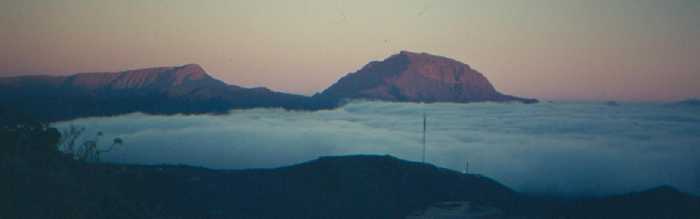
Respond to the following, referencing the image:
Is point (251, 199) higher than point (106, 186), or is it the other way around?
point (106, 186)

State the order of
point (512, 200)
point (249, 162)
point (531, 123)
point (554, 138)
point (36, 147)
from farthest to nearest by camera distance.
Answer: point (531, 123) → point (554, 138) → point (249, 162) → point (512, 200) → point (36, 147)

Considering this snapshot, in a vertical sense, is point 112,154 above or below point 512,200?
above

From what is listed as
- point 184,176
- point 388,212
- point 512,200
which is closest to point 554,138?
point 512,200

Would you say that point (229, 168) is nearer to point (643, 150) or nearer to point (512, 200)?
point (512, 200)

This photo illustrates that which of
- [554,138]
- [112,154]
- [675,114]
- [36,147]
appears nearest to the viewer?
[36,147]

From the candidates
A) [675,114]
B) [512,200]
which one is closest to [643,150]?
[675,114]

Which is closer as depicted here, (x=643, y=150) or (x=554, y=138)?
(x=643, y=150)

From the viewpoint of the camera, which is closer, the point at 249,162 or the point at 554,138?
the point at 249,162

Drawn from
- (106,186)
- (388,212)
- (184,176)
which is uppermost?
(106,186)

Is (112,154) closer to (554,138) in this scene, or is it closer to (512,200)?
(512,200)
